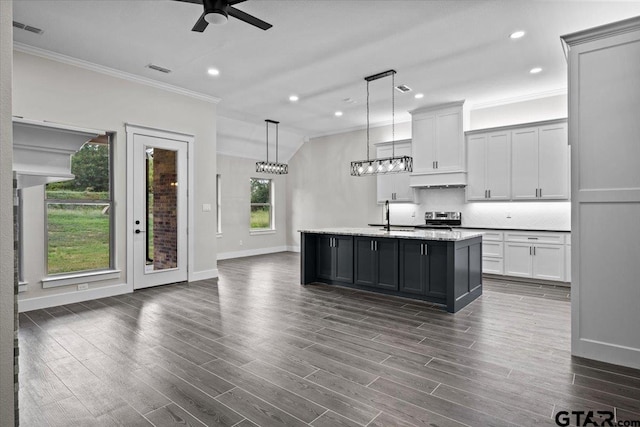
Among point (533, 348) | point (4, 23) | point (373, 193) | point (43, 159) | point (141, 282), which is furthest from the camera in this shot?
point (373, 193)

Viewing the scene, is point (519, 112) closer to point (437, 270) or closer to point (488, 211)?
point (488, 211)

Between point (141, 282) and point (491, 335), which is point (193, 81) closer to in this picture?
point (141, 282)

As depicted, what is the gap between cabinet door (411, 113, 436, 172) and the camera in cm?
698

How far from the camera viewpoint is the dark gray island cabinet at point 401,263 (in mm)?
4328

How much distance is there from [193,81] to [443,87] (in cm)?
409

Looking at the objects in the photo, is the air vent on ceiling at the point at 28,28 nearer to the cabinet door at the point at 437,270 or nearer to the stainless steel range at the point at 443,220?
the cabinet door at the point at 437,270

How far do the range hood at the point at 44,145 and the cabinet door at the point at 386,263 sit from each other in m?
4.13

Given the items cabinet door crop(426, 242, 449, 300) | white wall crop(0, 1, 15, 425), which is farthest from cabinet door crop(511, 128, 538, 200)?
white wall crop(0, 1, 15, 425)

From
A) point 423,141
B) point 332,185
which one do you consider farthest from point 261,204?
point 423,141

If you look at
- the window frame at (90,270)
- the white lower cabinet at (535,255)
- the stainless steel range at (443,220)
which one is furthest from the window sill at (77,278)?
the white lower cabinet at (535,255)

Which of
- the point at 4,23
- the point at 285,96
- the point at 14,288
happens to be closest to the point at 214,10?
the point at 4,23

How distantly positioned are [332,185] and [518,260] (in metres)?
4.90

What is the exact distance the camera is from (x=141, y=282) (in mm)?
5402

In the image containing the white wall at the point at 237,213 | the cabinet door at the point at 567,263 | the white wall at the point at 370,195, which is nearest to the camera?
the cabinet door at the point at 567,263
